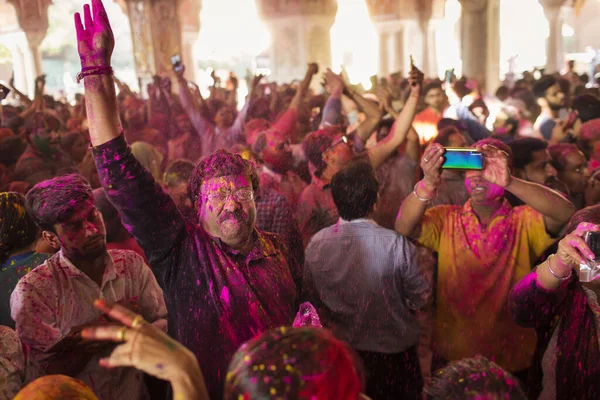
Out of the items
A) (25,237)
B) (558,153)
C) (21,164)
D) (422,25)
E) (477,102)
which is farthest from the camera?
(422,25)

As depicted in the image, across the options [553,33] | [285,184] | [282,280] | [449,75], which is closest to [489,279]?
[282,280]

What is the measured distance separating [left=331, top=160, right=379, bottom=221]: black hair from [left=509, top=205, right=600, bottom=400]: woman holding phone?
79 cm

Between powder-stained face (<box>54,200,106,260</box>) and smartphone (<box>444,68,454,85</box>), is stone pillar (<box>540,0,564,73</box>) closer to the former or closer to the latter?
smartphone (<box>444,68,454,85</box>)

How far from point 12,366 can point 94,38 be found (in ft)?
3.07

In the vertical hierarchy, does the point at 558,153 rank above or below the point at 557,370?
above

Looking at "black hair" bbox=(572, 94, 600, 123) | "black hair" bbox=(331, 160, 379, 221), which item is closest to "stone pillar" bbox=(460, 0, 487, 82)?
"black hair" bbox=(572, 94, 600, 123)

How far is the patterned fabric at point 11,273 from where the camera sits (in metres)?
2.28

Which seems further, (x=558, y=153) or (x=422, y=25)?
(x=422, y=25)

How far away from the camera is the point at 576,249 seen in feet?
6.10

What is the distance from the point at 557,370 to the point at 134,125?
19.3ft

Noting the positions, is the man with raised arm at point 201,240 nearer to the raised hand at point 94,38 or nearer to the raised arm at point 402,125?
the raised hand at point 94,38

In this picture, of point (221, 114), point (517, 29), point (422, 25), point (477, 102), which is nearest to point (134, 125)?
point (221, 114)

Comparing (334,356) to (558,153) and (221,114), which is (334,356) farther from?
(221,114)

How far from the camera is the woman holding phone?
6.10 ft
